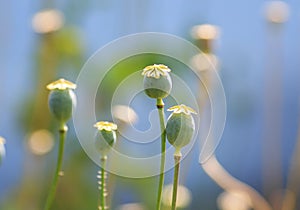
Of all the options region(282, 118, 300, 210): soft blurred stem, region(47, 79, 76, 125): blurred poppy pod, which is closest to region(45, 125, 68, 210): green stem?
region(47, 79, 76, 125): blurred poppy pod

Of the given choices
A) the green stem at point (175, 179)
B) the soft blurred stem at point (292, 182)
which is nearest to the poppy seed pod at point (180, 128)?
the green stem at point (175, 179)

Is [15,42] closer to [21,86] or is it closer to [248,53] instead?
[21,86]

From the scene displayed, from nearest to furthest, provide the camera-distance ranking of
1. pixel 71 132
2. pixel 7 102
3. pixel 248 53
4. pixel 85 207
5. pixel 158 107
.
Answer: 1. pixel 158 107
2. pixel 85 207
3. pixel 71 132
4. pixel 7 102
5. pixel 248 53

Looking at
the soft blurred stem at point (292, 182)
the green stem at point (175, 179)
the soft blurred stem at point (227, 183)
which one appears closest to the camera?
the green stem at point (175, 179)

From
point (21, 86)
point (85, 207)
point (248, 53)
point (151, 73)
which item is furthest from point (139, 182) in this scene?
point (151, 73)

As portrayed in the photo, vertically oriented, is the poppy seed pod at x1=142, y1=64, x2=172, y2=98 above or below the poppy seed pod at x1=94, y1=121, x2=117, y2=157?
above

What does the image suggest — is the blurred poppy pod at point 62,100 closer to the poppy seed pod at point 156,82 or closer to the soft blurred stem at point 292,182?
the poppy seed pod at point 156,82

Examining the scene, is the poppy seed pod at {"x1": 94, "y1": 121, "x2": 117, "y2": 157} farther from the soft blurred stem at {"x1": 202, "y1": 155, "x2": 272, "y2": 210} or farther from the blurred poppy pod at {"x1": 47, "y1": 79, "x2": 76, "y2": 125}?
the soft blurred stem at {"x1": 202, "y1": 155, "x2": 272, "y2": 210}
